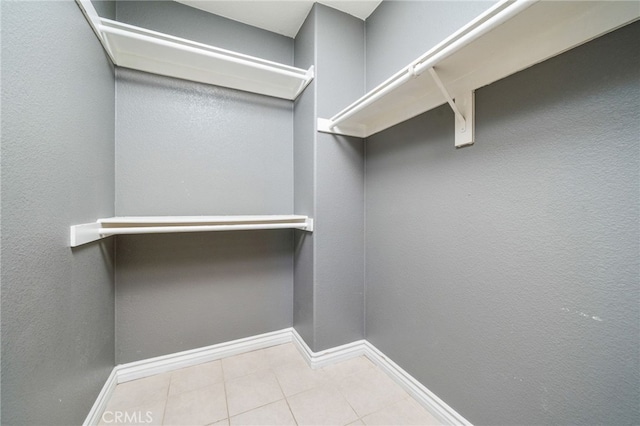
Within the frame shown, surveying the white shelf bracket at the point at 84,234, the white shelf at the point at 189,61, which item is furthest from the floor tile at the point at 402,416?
the white shelf at the point at 189,61

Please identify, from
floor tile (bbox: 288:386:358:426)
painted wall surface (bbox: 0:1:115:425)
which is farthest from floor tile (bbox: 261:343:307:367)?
painted wall surface (bbox: 0:1:115:425)

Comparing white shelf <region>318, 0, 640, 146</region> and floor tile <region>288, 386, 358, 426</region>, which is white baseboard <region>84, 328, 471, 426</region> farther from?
white shelf <region>318, 0, 640, 146</region>

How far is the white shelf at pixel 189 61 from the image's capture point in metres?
1.10

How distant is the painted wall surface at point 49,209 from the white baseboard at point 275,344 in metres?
0.22

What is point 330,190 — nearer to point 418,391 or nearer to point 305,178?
point 305,178

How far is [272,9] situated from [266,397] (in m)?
2.28

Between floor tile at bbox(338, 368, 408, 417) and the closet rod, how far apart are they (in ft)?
4.92

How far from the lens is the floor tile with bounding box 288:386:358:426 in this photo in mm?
1082

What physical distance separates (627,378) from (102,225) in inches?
76.3

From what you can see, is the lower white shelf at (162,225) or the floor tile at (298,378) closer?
the lower white shelf at (162,225)

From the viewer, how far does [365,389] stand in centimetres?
127

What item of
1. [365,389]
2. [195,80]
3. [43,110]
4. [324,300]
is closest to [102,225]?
[43,110]

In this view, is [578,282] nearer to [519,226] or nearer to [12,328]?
[519,226]

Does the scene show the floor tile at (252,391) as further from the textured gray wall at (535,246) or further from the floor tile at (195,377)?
the textured gray wall at (535,246)
